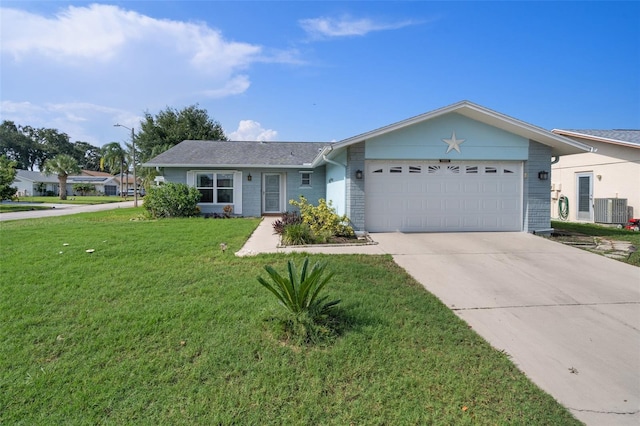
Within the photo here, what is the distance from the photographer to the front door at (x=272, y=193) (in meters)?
15.6

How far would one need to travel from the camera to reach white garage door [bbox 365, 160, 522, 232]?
32.1 feet

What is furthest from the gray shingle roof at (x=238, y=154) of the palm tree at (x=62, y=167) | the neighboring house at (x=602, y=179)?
the palm tree at (x=62, y=167)

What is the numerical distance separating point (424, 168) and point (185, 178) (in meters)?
10.7

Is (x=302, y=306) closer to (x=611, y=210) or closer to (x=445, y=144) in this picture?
(x=445, y=144)

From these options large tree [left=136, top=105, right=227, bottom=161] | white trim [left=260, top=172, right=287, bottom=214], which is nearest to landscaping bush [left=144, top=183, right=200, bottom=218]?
white trim [left=260, top=172, right=287, bottom=214]

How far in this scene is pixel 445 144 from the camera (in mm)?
9672

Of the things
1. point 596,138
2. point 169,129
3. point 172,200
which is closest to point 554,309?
point 596,138

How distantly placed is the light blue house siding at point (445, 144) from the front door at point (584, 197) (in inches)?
258

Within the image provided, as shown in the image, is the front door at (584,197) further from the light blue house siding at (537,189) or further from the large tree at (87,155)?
the large tree at (87,155)

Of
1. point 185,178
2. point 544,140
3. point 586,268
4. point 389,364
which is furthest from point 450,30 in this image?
point 185,178

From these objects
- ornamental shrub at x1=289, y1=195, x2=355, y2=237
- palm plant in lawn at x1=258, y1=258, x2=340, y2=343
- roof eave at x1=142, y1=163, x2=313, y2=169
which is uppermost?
roof eave at x1=142, y1=163, x2=313, y2=169

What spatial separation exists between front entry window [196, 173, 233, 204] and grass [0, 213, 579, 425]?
992 centimetres

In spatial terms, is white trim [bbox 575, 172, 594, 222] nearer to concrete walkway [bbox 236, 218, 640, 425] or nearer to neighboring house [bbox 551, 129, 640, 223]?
neighboring house [bbox 551, 129, 640, 223]

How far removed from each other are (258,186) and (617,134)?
A: 15.5 m
